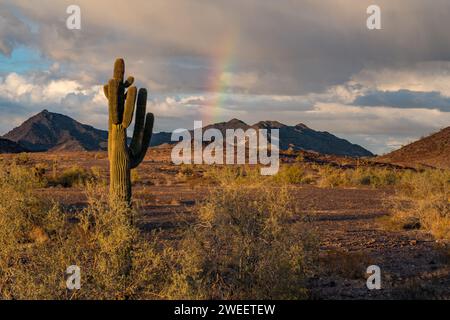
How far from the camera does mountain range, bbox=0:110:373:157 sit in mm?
136625

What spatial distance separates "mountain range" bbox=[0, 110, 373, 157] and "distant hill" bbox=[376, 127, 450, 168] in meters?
56.1

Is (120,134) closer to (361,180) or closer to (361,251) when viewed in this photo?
(361,251)

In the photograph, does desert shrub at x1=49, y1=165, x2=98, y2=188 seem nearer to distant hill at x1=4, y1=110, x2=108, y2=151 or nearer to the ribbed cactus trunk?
the ribbed cactus trunk

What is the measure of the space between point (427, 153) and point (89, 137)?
115220 millimetres

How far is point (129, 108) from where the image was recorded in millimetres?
12477

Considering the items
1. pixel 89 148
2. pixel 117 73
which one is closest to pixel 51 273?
pixel 117 73

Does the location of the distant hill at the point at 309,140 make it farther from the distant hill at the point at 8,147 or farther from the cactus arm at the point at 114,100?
the cactus arm at the point at 114,100

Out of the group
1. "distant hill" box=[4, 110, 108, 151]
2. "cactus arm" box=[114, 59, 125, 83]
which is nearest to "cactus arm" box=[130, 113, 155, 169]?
"cactus arm" box=[114, 59, 125, 83]

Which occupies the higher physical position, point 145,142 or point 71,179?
point 145,142

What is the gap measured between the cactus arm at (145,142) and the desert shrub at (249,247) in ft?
9.90

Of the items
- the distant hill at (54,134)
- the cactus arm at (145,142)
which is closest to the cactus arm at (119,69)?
the cactus arm at (145,142)

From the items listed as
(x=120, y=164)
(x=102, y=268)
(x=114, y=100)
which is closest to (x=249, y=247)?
(x=102, y=268)
